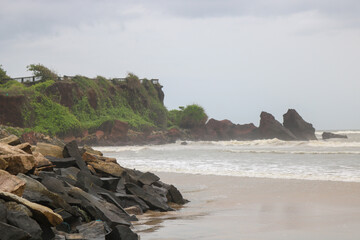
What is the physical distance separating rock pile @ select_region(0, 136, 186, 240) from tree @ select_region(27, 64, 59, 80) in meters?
38.5

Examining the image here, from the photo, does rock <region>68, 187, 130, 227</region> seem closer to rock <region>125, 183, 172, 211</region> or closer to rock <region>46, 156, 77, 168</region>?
rock <region>125, 183, 172, 211</region>

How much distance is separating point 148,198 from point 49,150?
2.16m

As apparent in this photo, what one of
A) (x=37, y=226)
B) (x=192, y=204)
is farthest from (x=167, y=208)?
(x=37, y=226)

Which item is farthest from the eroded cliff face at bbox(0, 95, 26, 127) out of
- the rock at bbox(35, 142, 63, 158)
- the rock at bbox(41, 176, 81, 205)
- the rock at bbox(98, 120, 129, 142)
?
the rock at bbox(41, 176, 81, 205)

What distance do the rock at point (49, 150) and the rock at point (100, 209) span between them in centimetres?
261

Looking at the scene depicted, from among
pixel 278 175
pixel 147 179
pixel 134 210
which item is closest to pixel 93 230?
pixel 134 210

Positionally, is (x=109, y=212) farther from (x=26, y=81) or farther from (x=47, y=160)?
(x=26, y=81)

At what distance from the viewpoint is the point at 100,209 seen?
5.35 metres

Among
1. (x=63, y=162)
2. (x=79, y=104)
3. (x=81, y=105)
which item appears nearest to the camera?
(x=63, y=162)

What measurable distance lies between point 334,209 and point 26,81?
41898 mm

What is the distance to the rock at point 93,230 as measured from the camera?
459cm

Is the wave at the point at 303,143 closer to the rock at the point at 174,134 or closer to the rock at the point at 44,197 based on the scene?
the rock at the point at 174,134

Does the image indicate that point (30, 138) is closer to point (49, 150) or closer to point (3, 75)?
point (3, 75)

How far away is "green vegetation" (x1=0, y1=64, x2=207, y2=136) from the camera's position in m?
39.0
